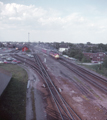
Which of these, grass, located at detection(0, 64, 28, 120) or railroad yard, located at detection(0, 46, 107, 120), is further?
railroad yard, located at detection(0, 46, 107, 120)

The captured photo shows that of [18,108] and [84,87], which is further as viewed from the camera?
[84,87]

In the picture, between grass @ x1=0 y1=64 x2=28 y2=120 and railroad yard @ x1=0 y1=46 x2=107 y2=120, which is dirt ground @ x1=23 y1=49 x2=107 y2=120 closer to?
railroad yard @ x1=0 y1=46 x2=107 y2=120

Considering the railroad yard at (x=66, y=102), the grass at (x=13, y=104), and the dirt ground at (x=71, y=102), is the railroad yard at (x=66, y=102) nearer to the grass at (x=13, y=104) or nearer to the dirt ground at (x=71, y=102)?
the dirt ground at (x=71, y=102)

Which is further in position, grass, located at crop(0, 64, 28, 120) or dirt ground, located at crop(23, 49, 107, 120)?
dirt ground, located at crop(23, 49, 107, 120)

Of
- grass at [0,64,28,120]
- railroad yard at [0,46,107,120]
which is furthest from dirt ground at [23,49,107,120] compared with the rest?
grass at [0,64,28,120]

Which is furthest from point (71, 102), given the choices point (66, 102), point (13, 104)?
point (13, 104)

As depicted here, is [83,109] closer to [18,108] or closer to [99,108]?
[99,108]

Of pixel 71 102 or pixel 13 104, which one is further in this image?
pixel 71 102

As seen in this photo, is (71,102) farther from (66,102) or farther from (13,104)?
(13,104)

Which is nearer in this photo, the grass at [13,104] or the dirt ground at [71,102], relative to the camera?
the grass at [13,104]

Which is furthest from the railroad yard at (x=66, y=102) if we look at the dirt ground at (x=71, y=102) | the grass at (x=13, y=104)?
the grass at (x=13, y=104)

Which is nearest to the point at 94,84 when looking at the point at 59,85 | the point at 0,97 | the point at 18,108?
the point at 59,85
